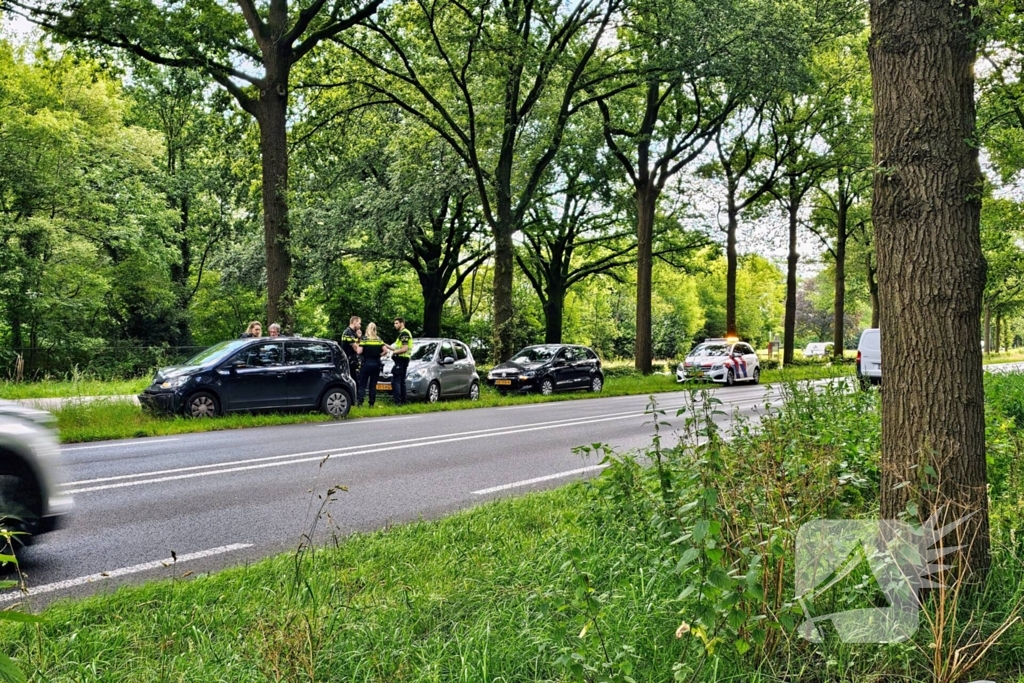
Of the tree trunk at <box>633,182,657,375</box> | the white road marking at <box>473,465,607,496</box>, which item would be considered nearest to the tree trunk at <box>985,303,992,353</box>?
the tree trunk at <box>633,182,657,375</box>

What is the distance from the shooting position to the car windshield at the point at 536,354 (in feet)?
71.5

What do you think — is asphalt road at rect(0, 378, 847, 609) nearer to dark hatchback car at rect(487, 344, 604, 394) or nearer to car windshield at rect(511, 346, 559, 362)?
dark hatchback car at rect(487, 344, 604, 394)

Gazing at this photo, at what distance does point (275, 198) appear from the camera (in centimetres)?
1705

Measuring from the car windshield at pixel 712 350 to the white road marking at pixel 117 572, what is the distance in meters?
25.5

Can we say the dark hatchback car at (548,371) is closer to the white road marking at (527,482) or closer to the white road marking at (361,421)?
the white road marking at (361,421)

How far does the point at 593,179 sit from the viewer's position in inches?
1308

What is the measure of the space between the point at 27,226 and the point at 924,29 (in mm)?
27648

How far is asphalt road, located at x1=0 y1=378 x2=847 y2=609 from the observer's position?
5.12 m

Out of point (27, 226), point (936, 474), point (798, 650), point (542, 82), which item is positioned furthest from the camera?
point (27, 226)

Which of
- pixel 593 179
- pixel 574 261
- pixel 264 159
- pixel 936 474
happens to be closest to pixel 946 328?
pixel 936 474

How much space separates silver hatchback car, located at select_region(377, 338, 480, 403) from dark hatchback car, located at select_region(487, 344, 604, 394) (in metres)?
1.28

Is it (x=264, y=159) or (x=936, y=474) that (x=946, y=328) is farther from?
(x=264, y=159)

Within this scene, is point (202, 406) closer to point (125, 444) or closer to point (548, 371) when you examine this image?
point (125, 444)

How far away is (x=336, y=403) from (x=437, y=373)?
167 inches
